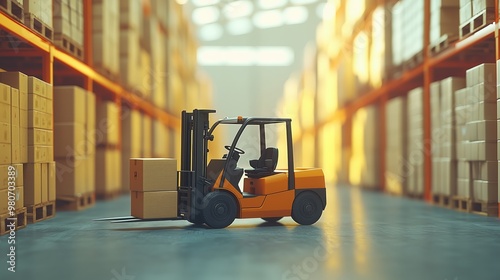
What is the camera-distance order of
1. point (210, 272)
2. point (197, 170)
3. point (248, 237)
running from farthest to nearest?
point (197, 170), point (248, 237), point (210, 272)

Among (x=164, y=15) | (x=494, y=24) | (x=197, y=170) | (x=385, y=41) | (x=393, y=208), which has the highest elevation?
(x=164, y=15)

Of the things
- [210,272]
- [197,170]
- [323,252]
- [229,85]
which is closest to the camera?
[210,272]

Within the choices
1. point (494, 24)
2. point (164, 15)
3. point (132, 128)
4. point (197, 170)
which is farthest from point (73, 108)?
point (164, 15)

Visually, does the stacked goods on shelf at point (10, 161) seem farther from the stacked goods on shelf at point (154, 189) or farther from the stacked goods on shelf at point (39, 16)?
the stacked goods on shelf at point (154, 189)

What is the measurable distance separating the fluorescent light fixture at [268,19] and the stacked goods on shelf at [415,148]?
18726 millimetres

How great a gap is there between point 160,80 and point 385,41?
704 centimetres

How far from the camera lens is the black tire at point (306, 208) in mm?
7162

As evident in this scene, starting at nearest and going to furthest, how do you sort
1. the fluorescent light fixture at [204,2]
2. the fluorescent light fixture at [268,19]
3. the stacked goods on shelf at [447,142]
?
1. the stacked goods on shelf at [447,142]
2. the fluorescent light fixture at [204,2]
3. the fluorescent light fixture at [268,19]

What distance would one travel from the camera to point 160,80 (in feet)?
56.9

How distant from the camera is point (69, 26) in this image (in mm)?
9125

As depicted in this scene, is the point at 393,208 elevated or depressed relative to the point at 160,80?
depressed

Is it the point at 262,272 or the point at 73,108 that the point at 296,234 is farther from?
the point at 73,108

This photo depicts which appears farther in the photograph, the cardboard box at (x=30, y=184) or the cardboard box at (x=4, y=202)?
the cardboard box at (x=30, y=184)

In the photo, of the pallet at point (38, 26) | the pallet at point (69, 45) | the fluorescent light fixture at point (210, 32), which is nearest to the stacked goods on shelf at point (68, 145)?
the pallet at point (69, 45)
